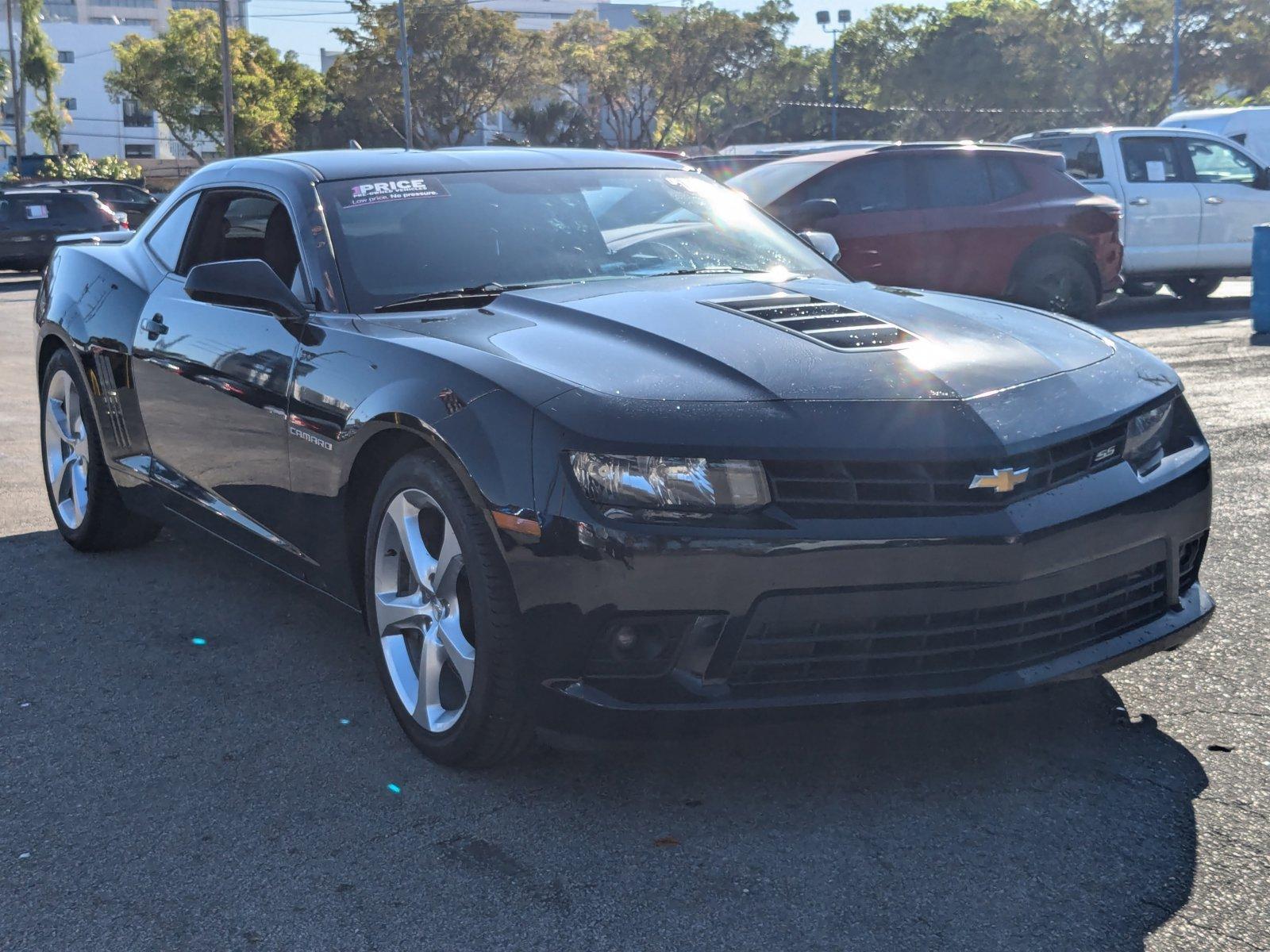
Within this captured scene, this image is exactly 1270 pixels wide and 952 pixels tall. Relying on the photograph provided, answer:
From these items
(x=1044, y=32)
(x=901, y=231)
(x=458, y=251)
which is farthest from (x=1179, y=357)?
(x=1044, y=32)

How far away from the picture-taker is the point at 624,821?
312 centimetres

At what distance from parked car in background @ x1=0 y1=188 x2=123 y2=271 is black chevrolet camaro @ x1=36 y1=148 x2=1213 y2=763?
69.3 ft

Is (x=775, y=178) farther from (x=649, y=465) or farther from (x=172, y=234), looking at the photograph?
(x=649, y=465)

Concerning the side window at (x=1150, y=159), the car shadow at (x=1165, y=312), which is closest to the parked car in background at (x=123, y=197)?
the car shadow at (x=1165, y=312)

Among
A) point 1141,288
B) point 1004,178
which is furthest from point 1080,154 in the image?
point 1004,178

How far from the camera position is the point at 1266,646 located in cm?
406

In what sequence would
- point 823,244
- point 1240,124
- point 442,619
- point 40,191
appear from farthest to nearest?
1. point 40,191
2. point 1240,124
3. point 823,244
4. point 442,619

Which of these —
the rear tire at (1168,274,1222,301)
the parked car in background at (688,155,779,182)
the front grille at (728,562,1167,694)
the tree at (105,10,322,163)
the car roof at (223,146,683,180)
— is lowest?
the rear tire at (1168,274,1222,301)

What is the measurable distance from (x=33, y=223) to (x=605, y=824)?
916 inches

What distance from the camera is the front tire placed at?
3.09 meters

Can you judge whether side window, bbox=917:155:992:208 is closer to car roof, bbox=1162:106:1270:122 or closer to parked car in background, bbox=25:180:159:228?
car roof, bbox=1162:106:1270:122

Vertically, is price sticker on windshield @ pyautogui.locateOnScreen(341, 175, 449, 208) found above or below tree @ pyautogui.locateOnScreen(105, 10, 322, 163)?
below

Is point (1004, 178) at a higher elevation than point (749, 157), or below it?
below

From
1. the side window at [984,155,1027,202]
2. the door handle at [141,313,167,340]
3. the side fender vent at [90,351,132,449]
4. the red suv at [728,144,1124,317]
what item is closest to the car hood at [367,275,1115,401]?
the door handle at [141,313,167,340]
